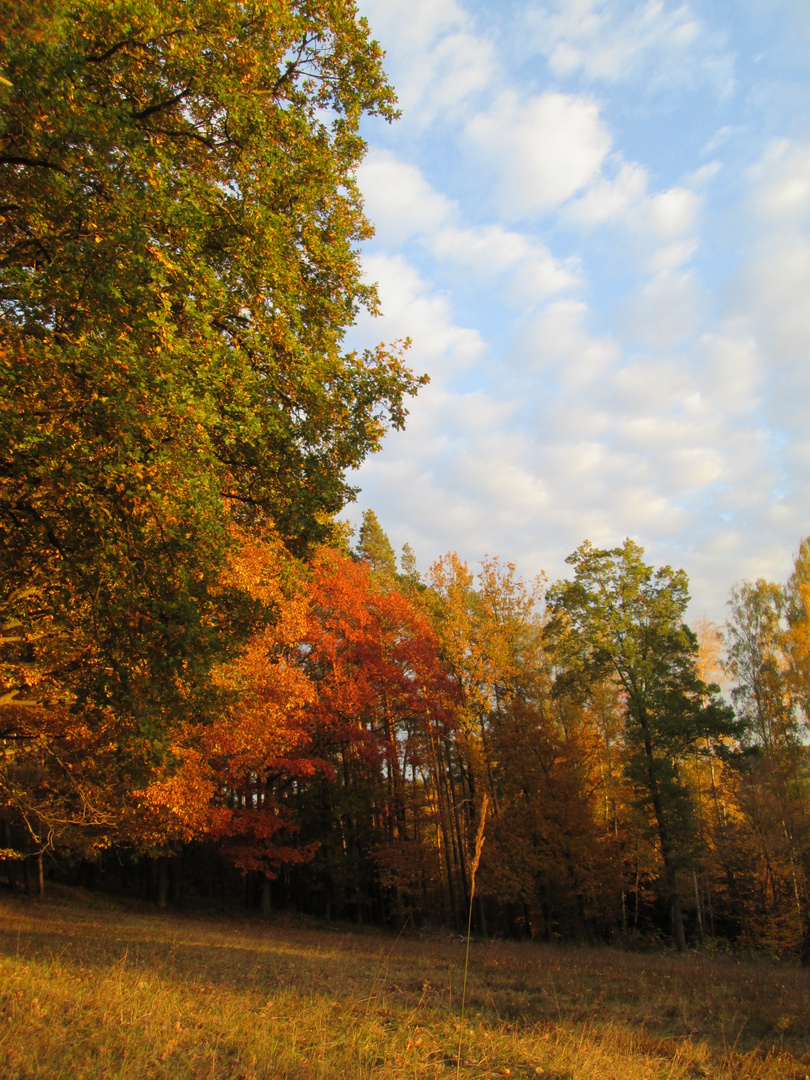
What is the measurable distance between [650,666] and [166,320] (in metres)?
20.9

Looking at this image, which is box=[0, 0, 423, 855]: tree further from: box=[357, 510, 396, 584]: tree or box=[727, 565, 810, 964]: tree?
box=[357, 510, 396, 584]: tree

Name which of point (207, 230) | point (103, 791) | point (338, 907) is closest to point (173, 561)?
point (207, 230)

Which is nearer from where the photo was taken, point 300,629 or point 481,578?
point 300,629

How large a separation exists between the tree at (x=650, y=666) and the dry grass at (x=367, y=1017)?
23.6 ft

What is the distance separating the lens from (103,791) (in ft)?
44.9

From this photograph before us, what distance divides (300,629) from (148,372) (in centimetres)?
1267

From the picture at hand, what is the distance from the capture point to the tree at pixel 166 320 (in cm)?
552

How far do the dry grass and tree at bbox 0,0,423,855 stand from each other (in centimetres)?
253

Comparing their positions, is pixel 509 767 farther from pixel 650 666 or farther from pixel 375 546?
pixel 375 546

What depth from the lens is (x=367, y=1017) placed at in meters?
6.82

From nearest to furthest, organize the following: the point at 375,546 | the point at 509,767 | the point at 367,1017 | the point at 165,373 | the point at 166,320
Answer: the point at 165,373, the point at 166,320, the point at 367,1017, the point at 509,767, the point at 375,546

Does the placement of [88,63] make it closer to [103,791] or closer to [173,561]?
[173,561]

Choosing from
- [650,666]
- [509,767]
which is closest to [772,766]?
[650,666]

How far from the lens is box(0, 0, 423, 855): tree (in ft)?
18.1
